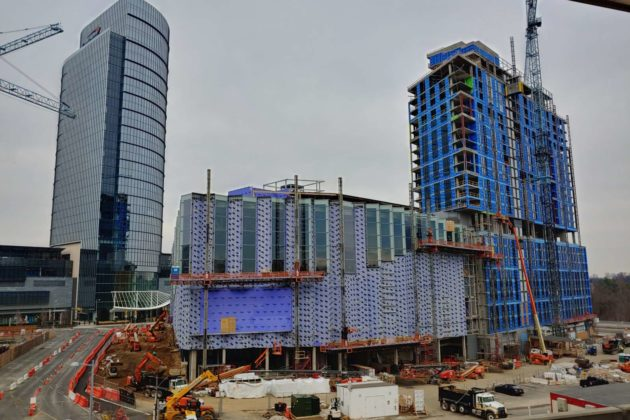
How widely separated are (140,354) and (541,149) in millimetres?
97004

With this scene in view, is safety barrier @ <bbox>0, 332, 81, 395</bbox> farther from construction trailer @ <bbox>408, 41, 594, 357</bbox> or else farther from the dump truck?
construction trailer @ <bbox>408, 41, 594, 357</bbox>

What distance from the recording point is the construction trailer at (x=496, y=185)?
284 feet

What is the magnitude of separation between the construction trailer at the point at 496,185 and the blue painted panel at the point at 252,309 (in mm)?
37853

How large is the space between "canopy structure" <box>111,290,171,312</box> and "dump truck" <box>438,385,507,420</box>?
90.7 meters

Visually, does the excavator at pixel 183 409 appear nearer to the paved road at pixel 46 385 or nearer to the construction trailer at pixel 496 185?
the paved road at pixel 46 385

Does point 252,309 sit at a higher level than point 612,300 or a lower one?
higher

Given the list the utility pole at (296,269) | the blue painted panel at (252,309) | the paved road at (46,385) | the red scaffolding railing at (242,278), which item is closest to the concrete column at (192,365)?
the blue painted panel at (252,309)

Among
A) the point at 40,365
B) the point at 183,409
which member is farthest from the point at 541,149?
the point at 40,365

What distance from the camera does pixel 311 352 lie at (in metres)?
61.5

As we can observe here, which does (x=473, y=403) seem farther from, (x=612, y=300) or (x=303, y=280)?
(x=612, y=300)

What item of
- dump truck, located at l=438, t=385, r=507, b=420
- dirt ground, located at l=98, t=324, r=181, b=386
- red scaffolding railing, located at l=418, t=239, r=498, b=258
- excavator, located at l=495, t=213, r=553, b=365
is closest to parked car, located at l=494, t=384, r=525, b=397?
Answer: dump truck, located at l=438, t=385, r=507, b=420

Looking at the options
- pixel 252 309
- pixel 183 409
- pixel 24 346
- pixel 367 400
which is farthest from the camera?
pixel 24 346

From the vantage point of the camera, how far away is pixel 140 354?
63281mm

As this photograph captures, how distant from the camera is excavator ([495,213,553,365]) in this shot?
77.9m
